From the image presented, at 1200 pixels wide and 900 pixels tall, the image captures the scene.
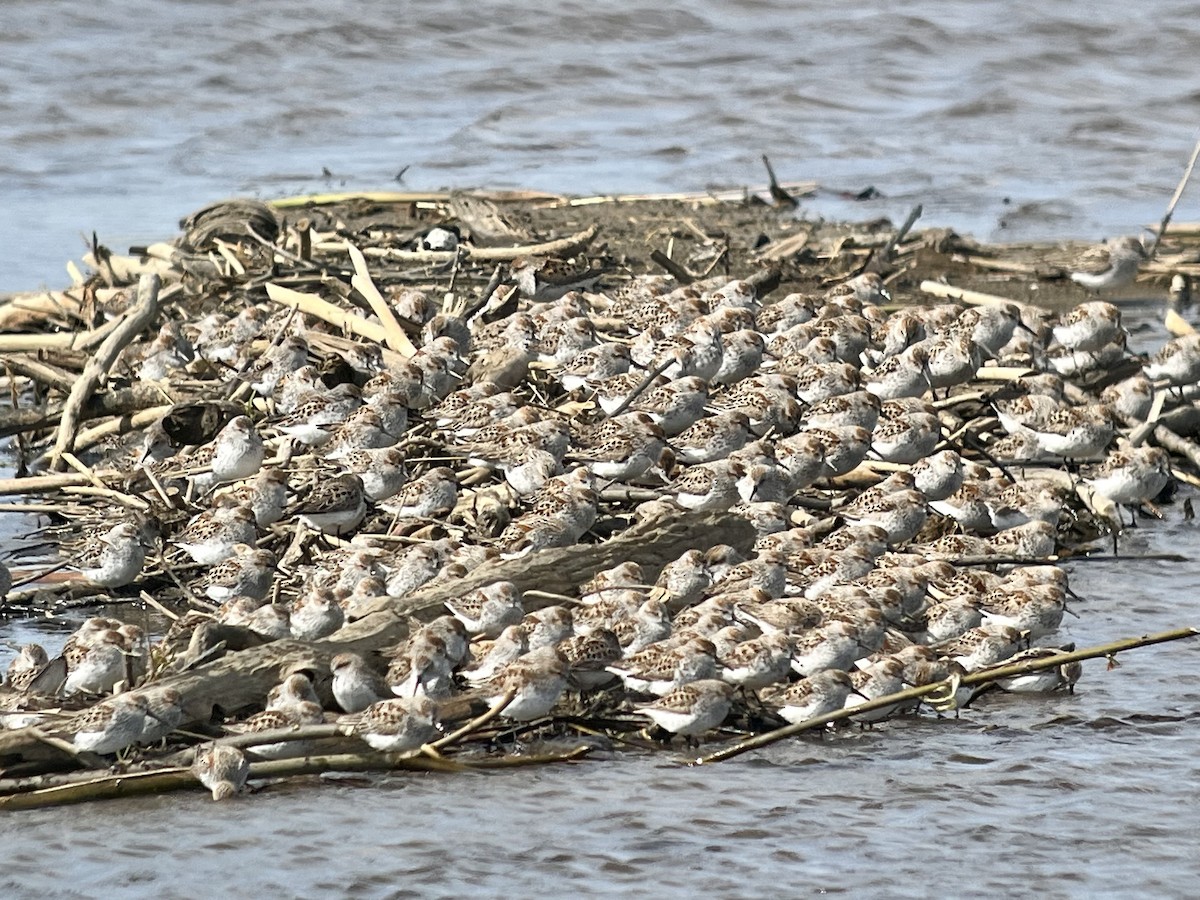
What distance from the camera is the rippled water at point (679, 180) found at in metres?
7.18

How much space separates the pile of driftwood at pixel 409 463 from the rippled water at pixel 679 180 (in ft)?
1.10

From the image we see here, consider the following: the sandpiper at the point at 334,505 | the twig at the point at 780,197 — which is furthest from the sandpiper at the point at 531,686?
the twig at the point at 780,197

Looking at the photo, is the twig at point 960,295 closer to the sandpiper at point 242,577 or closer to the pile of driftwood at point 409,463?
the pile of driftwood at point 409,463

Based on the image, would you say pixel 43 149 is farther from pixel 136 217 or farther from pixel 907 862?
pixel 907 862

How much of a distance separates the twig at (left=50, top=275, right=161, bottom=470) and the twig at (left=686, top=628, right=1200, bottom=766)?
5356mm

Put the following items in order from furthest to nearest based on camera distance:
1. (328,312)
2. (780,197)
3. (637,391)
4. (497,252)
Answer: (780,197)
(497,252)
(328,312)
(637,391)

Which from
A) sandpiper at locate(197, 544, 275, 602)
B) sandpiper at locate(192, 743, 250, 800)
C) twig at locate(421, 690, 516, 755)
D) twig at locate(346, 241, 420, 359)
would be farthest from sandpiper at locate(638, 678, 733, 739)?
twig at locate(346, 241, 420, 359)

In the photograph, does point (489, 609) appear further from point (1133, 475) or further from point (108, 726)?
point (1133, 475)

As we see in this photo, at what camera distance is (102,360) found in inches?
491

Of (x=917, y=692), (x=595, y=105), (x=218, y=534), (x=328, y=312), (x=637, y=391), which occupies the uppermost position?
(x=595, y=105)

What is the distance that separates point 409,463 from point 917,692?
3.89 meters

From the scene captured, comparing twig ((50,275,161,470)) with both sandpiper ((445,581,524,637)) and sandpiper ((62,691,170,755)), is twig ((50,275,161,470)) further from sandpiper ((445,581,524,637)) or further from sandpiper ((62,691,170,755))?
sandpiper ((62,691,170,755))

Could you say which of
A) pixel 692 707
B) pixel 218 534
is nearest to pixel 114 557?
pixel 218 534

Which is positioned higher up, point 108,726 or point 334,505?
point 334,505
